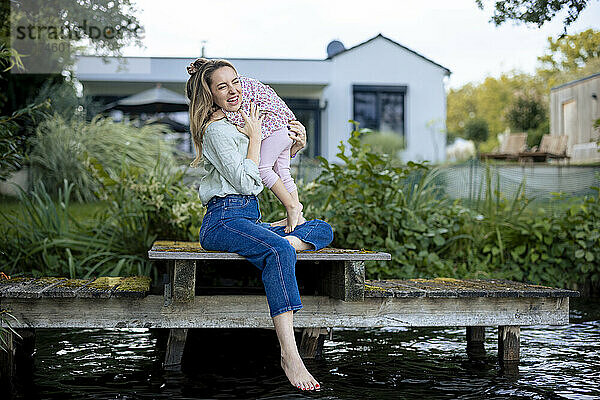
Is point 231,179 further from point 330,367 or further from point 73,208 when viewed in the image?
point 73,208

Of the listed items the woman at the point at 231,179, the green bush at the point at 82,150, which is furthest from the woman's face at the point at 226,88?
the green bush at the point at 82,150

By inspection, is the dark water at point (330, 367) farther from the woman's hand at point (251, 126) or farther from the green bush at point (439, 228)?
the woman's hand at point (251, 126)

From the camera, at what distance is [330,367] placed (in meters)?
3.20

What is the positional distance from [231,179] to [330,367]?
1086 millimetres

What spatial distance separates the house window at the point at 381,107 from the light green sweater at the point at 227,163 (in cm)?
1439

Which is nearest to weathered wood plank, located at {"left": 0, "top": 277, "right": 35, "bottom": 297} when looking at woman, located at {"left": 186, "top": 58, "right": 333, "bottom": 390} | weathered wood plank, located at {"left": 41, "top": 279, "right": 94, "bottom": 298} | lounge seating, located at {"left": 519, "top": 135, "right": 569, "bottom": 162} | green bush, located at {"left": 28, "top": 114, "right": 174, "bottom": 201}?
weathered wood plank, located at {"left": 41, "top": 279, "right": 94, "bottom": 298}

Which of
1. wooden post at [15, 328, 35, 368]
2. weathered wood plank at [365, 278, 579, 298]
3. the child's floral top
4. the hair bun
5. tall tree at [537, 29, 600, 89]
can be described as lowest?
wooden post at [15, 328, 35, 368]

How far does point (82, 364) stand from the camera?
10.6 feet

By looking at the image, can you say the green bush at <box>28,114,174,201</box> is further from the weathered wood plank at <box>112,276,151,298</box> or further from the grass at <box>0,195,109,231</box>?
the weathered wood plank at <box>112,276,151,298</box>

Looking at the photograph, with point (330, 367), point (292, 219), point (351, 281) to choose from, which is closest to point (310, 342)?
point (330, 367)

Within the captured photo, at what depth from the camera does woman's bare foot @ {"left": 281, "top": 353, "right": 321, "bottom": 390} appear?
8.30ft

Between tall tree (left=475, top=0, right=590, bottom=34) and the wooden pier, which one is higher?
tall tree (left=475, top=0, right=590, bottom=34)

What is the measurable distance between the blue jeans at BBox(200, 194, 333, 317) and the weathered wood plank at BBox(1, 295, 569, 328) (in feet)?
1.01

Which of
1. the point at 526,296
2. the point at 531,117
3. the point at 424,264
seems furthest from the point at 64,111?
the point at 531,117
